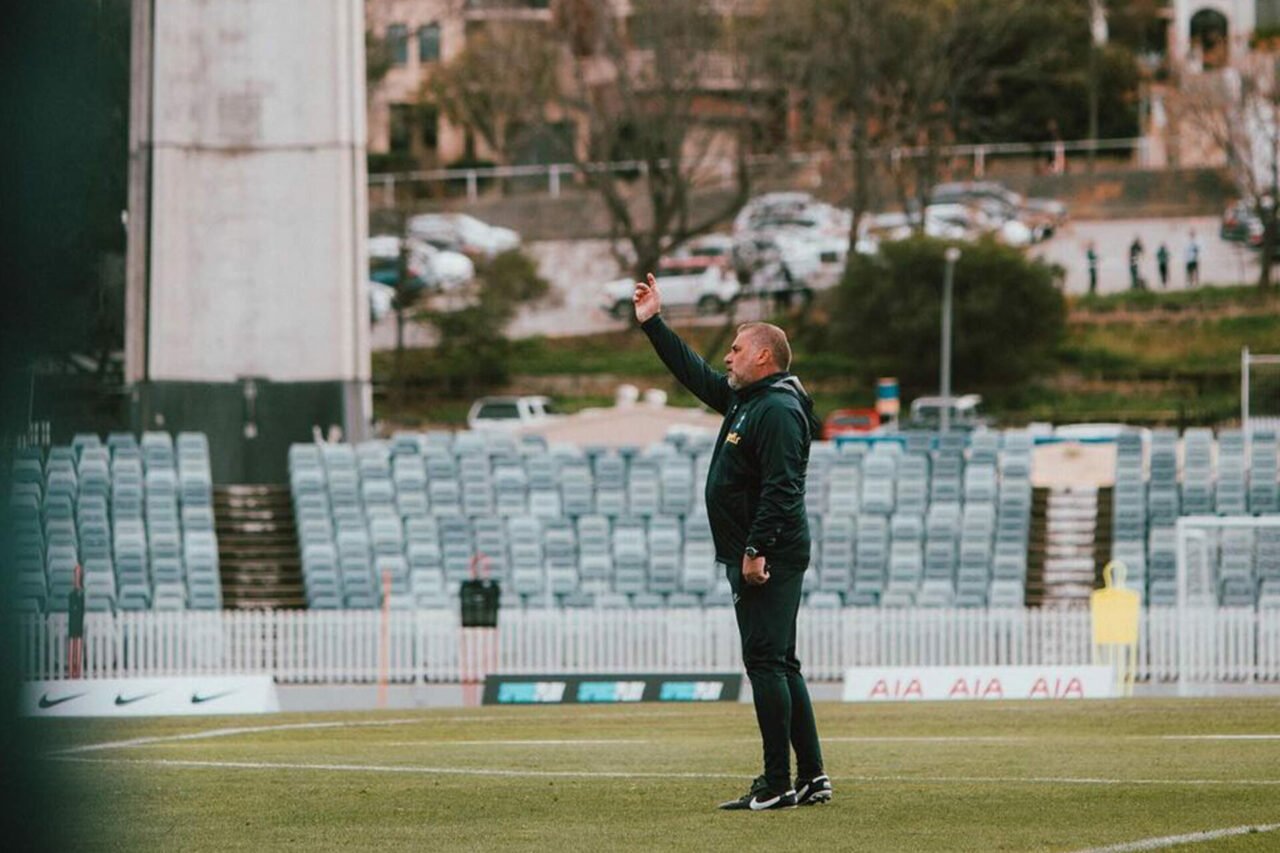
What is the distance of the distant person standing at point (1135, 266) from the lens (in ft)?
226

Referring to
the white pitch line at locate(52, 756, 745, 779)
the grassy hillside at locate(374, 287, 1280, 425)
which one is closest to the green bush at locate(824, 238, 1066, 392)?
the grassy hillside at locate(374, 287, 1280, 425)

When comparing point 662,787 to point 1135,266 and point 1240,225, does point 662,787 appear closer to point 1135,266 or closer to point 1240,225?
point 1135,266

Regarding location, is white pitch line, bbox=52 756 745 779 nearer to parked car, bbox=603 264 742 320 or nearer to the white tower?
the white tower

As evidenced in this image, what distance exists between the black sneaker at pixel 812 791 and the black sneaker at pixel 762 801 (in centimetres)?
9

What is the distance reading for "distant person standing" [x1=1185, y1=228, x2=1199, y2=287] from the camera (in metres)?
69.0

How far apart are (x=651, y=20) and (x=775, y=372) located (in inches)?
2537

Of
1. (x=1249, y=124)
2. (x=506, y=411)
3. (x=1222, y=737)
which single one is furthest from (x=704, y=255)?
(x=1222, y=737)

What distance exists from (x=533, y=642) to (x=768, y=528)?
849 inches

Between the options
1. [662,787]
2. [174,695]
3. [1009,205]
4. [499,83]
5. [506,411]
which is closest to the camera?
[662,787]

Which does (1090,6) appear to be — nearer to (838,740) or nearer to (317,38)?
(317,38)

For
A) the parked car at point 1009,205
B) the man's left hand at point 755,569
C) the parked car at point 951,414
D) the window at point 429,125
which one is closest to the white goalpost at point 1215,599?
the man's left hand at point 755,569

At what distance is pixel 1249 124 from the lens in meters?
71.7

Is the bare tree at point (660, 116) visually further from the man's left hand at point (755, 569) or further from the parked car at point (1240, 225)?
the man's left hand at point (755, 569)

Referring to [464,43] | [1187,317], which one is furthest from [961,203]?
[464,43]
